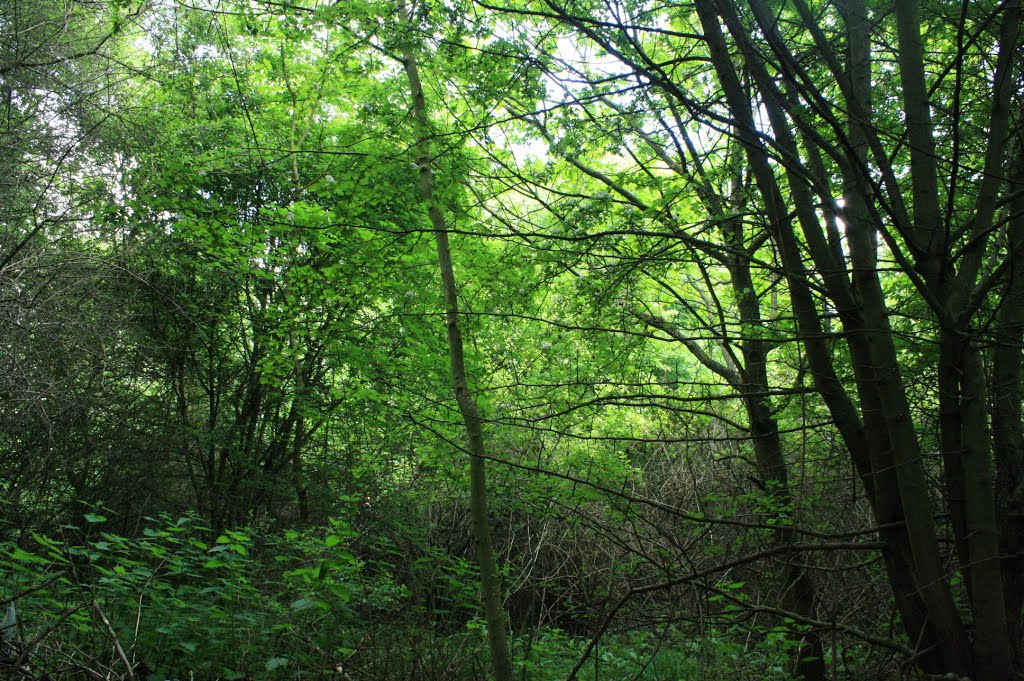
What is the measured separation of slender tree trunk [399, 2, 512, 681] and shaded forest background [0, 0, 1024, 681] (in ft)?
0.11

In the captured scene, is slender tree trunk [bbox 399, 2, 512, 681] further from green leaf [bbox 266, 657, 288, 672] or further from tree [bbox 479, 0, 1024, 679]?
tree [bbox 479, 0, 1024, 679]

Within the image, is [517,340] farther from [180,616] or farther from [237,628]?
[180,616]

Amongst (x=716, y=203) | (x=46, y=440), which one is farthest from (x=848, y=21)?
(x=46, y=440)

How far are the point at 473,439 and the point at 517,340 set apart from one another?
3.64 metres

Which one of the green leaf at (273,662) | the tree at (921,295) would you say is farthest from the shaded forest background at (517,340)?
the green leaf at (273,662)

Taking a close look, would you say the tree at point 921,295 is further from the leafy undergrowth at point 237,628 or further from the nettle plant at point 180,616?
the nettle plant at point 180,616

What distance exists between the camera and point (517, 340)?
8.34m

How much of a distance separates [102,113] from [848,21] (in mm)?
5771

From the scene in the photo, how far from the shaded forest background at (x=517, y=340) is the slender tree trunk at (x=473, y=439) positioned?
34 mm

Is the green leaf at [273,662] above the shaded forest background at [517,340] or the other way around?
the other way around

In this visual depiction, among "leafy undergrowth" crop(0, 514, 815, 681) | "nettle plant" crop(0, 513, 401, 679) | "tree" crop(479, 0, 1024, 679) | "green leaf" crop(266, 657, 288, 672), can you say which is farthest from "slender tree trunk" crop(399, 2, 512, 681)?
"tree" crop(479, 0, 1024, 679)

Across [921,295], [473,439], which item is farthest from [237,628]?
[921,295]

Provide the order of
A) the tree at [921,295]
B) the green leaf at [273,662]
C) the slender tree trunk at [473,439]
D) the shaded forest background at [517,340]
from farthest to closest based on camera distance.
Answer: the slender tree trunk at [473,439] → the green leaf at [273,662] → the shaded forest background at [517,340] → the tree at [921,295]

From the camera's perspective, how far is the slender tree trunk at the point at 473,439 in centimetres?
452
